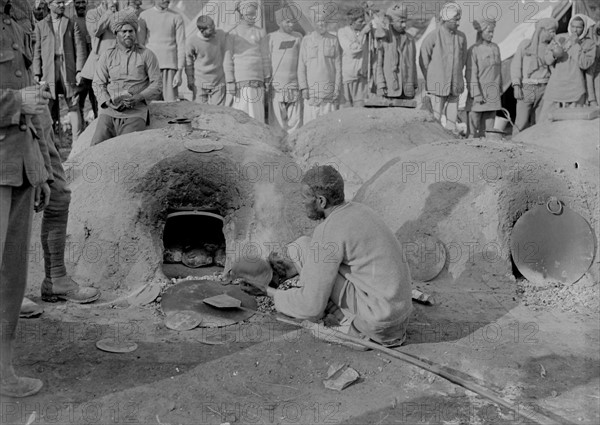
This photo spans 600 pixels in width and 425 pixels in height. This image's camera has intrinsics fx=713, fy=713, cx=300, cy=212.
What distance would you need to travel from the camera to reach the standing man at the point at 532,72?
32.8 feet

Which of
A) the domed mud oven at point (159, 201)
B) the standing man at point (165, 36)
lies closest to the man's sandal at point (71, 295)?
the domed mud oven at point (159, 201)

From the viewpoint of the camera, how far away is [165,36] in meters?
9.10

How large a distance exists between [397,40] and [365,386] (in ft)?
20.3

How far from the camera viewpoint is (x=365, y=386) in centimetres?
395

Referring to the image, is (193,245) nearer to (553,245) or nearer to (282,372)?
(282,372)

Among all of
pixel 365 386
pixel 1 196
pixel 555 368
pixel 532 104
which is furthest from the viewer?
pixel 532 104

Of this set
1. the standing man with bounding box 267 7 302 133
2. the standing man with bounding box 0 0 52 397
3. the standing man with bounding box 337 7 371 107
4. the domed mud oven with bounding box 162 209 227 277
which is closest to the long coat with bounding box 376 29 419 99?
the standing man with bounding box 337 7 371 107

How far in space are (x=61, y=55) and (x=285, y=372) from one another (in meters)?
6.69

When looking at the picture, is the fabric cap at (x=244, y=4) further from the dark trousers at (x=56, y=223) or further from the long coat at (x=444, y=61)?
the dark trousers at (x=56, y=223)

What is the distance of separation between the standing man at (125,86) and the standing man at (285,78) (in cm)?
237

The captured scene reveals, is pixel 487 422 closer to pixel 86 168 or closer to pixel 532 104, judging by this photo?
pixel 86 168

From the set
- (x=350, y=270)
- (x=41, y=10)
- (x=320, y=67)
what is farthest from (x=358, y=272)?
(x=41, y=10)

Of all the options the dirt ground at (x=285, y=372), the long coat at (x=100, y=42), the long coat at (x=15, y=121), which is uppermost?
the long coat at (x=100, y=42)

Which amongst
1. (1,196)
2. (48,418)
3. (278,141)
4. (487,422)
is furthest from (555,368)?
(278,141)
